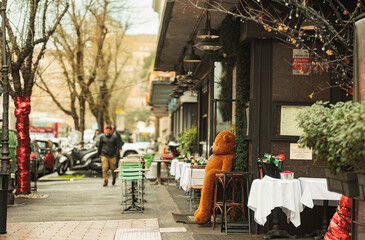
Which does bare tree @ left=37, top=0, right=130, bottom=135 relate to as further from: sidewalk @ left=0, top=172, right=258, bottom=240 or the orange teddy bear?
the orange teddy bear

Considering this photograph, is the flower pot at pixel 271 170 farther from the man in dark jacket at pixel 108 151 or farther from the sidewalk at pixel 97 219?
the man in dark jacket at pixel 108 151

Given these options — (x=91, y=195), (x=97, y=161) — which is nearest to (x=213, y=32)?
(x=91, y=195)

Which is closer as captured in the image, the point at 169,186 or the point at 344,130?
the point at 344,130

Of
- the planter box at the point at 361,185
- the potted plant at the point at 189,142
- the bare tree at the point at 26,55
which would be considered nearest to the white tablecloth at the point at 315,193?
the planter box at the point at 361,185

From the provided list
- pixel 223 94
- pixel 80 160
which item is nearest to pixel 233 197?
pixel 223 94

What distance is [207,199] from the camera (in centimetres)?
988

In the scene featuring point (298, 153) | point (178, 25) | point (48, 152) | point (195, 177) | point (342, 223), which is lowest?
point (342, 223)

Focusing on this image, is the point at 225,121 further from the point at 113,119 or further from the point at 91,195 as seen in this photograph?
the point at 113,119

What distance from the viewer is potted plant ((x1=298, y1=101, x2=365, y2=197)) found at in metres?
4.94

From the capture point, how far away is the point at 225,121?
1180cm

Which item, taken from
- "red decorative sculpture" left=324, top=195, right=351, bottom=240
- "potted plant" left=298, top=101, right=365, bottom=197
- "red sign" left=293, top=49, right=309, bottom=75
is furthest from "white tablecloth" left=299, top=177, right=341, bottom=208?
"potted plant" left=298, top=101, right=365, bottom=197

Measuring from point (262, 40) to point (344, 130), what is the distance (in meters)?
4.68

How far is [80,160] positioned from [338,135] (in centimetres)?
1990

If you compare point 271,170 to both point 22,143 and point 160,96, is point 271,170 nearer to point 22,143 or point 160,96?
point 22,143
